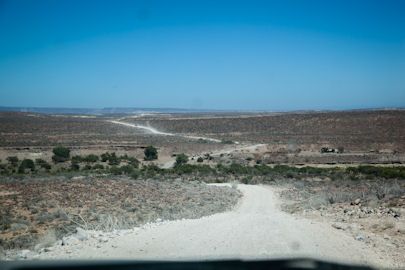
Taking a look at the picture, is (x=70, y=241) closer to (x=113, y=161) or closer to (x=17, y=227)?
(x=17, y=227)

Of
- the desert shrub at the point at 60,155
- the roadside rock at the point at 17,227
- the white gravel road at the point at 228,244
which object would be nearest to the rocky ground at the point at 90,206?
the roadside rock at the point at 17,227

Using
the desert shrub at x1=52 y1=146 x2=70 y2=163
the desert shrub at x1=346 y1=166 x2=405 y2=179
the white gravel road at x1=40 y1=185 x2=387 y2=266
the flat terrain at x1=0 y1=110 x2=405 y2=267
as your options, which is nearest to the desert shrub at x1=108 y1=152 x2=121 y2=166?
the flat terrain at x1=0 y1=110 x2=405 y2=267

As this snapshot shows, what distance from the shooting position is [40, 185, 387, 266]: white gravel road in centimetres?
684

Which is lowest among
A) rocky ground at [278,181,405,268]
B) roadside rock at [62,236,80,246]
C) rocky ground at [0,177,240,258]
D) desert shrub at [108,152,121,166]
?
desert shrub at [108,152,121,166]

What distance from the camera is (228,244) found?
769cm

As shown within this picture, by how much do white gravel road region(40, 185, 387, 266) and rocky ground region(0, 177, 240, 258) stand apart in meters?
1.68

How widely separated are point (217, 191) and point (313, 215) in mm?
8742

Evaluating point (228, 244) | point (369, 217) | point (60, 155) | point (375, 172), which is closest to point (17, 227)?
point (228, 244)

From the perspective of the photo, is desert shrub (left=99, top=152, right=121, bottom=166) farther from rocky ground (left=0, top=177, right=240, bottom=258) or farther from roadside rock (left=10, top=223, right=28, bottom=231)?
roadside rock (left=10, top=223, right=28, bottom=231)

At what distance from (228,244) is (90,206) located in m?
9.66

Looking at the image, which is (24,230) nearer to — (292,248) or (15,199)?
(15,199)

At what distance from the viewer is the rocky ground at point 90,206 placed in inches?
431

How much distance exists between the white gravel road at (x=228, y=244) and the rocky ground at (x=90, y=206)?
1.68 m

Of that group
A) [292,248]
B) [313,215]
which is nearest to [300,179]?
[313,215]
